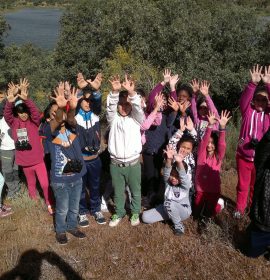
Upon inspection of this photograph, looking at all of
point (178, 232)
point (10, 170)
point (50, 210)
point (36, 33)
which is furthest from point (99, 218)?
point (36, 33)

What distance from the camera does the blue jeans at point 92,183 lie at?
4.62m

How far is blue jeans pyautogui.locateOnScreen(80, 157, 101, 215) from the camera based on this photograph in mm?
4625

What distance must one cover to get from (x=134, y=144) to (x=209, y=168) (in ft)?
3.14

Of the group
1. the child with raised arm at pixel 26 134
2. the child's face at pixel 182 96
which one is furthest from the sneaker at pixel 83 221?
the child's face at pixel 182 96

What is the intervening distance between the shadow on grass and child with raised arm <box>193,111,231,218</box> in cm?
179

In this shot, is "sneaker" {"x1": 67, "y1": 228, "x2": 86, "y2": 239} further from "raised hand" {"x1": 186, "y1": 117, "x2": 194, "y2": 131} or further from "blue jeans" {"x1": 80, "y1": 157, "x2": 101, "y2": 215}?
"raised hand" {"x1": 186, "y1": 117, "x2": 194, "y2": 131}

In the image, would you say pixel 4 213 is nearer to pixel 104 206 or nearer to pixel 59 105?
pixel 104 206

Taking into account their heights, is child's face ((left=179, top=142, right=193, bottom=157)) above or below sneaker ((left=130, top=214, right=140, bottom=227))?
above

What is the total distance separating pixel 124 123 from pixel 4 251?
6.44 feet

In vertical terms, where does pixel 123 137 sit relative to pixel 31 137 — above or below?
above

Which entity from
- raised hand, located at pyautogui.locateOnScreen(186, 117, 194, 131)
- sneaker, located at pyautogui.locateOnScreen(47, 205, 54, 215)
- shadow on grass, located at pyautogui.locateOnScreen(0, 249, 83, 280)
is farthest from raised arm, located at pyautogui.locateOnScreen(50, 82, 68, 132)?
raised hand, located at pyautogui.locateOnScreen(186, 117, 194, 131)

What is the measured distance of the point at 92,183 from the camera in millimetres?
4723

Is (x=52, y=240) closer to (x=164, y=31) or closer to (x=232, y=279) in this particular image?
(x=232, y=279)

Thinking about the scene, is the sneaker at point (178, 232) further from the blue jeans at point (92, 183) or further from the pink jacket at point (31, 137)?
the pink jacket at point (31, 137)
